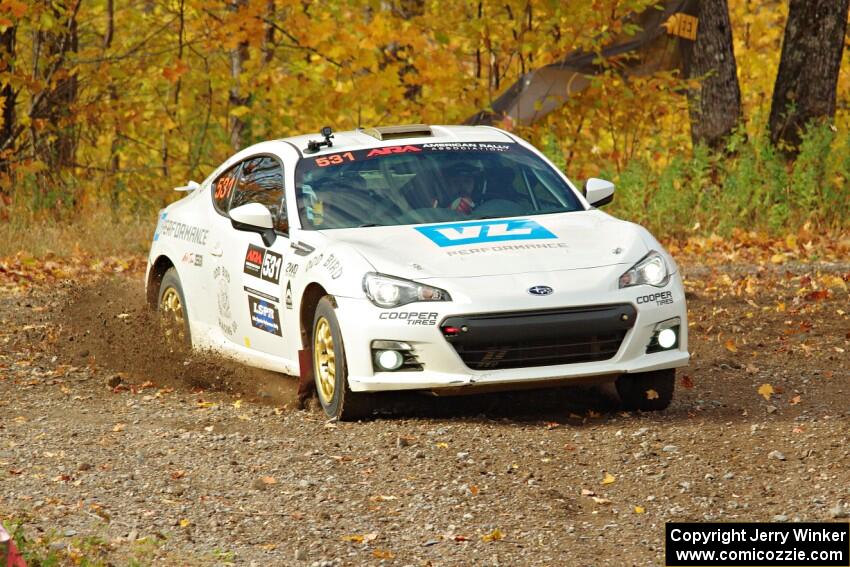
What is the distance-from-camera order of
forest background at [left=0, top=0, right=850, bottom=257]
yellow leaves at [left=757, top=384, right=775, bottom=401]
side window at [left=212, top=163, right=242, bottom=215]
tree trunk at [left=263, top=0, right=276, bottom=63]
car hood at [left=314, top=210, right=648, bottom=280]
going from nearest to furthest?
car hood at [left=314, top=210, right=648, bottom=280], yellow leaves at [left=757, top=384, right=775, bottom=401], side window at [left=212, top=163, right=242, bottom=215], forest background at [left=0, top=0, right=850, bottom=257], tree trunk at [left=263, top=0, right=276, bottom=63]

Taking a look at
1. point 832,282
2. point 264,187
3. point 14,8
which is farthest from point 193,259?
point 14,8

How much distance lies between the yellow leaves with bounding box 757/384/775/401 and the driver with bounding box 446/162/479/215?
77.0 inches

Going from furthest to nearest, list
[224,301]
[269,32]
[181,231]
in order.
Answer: [269,32] < [181,231] < [224,301]

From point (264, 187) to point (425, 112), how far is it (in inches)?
403

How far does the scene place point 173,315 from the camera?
1007 cm

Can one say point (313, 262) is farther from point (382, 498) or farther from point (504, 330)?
point (382, 498)

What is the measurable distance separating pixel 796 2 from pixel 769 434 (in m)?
11.2

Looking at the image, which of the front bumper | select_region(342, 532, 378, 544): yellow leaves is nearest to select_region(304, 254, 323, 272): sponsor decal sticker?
the front bumper

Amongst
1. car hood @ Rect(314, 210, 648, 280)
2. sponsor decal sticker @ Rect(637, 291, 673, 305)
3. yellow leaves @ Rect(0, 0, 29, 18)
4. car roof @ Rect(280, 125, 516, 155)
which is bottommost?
sponsor decal sticker @ Rect(637, 291, 673, 305)

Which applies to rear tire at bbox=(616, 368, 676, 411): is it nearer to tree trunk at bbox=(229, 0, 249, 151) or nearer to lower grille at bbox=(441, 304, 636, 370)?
lower grille at bbox=(441, 304, 636, 370)

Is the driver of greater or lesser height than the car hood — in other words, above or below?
above

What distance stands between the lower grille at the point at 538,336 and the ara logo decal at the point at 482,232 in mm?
659

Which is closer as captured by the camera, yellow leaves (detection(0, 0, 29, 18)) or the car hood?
the car hood

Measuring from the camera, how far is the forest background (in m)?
16.3
